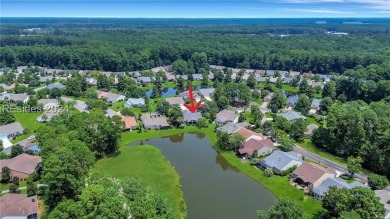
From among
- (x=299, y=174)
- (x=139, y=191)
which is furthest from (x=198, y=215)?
(x=299, y=174)

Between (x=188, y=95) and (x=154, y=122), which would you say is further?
(x=188, y=95)

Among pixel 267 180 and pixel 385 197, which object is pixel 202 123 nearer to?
pixel 267 180

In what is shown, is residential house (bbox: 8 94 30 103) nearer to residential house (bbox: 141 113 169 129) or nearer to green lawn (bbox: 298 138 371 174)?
residential house (bbox: 141 113 169 129)

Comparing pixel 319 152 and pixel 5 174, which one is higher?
pixel 5 174

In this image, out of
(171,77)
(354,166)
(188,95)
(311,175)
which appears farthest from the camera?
(171,77)

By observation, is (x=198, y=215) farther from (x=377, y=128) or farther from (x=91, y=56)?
(x=91, y=56)

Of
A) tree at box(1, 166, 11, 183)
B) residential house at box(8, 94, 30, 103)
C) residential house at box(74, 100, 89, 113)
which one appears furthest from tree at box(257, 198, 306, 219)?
residential house at box(8, 94, 30, 103)

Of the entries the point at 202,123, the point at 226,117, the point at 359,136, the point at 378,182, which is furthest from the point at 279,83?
the point at 378,182

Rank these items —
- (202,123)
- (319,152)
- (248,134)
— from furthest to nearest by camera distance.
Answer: (202,123) < (248,134) < (319,152)

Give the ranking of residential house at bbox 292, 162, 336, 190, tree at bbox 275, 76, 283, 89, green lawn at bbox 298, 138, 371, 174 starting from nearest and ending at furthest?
residential house at bbox 292, 162, 336, 190 < green lawn at bbox 298, 138, 371, 174 < tree at bbox 275, 76, 283, 89
